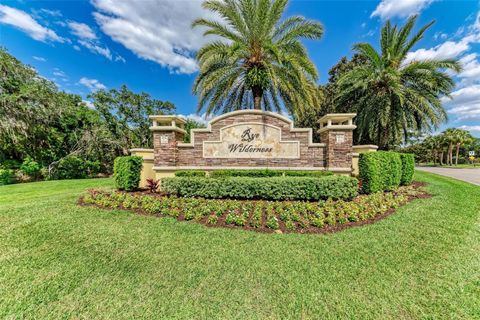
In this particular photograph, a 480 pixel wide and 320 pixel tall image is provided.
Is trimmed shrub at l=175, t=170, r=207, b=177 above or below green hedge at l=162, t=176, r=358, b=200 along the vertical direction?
above

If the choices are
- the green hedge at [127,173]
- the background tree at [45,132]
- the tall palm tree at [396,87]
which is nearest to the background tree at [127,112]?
the background tree at [45,132]

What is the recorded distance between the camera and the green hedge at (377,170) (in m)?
7.11

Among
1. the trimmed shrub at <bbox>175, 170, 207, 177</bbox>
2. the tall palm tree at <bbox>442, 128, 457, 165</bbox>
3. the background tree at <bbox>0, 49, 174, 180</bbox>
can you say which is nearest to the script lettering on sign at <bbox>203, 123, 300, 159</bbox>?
the trimmed shrub at <bbox>175, 170, 207, 177</bbox>

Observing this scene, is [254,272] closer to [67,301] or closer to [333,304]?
[333,304]

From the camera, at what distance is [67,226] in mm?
4500

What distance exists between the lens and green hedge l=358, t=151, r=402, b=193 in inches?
280

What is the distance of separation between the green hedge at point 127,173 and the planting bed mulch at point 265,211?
3.19ft

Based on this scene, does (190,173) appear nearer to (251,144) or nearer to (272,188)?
(251,144)

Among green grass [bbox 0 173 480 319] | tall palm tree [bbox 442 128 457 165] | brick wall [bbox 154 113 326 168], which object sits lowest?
green grass [bbox 0 173 480 319]

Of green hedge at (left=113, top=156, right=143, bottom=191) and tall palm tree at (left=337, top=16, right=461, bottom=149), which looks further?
tall palm tree at (left=337, top=16, right=461, bottom=149)

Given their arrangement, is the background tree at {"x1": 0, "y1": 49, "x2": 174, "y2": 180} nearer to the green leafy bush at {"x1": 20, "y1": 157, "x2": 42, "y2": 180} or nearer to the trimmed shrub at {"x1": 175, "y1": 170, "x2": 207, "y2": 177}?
the green leafy bush at {"x1": 20, "y1": 157, "x2": 42, "y2": 180}

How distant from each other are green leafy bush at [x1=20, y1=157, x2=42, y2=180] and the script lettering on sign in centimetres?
1450

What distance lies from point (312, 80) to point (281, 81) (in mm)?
1624

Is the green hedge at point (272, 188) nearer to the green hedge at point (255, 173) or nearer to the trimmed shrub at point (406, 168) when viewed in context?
the green hedge at point (255, 173)
